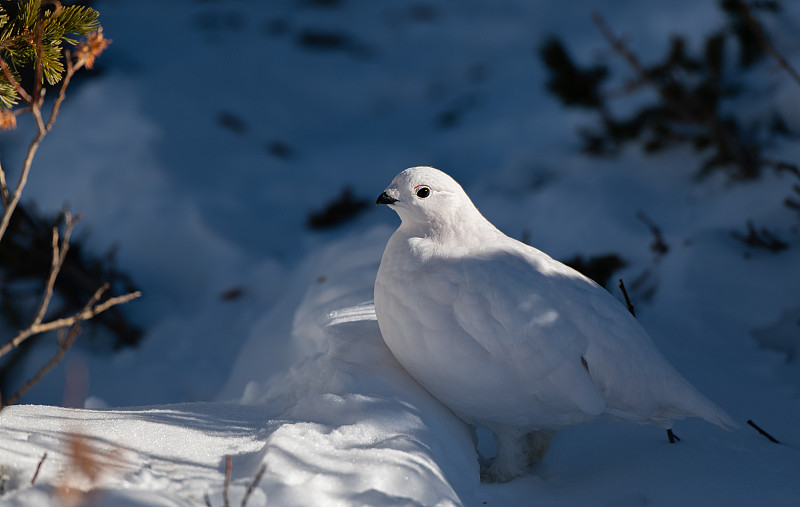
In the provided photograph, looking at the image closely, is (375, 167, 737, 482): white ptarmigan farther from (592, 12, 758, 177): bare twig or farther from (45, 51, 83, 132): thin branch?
(592, 12, 758, 177): bare twig

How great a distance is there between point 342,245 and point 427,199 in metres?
1.62

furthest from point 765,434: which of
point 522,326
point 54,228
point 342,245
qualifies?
point 342,245

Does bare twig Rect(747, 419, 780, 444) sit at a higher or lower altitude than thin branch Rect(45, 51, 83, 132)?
lower

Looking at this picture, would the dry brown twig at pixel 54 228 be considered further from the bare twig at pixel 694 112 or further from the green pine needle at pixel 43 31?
the bare twig at pixel 694 112

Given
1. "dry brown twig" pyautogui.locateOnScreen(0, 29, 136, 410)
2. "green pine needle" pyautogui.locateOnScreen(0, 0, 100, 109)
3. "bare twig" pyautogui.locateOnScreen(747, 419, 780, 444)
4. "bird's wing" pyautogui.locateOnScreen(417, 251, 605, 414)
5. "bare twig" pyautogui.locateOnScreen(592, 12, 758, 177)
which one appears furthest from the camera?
"bare twig" pyautogui.locateOnScreen(592, 12, 758, 177)

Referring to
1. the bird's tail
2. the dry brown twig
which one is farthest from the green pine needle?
the bird's tail

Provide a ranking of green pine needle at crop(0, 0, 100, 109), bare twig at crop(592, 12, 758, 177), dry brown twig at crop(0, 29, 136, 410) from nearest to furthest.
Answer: dry brown twig at crop(0, 29, 136, 410), green pine needle at crop(0, 0, 100, 109), bare twig at crop(592, 12, 758, 177)

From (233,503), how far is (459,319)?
814mm

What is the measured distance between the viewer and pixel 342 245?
12.1 ft

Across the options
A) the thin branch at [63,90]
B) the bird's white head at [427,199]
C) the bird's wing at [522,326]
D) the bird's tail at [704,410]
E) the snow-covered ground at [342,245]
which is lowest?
the snow-covered ground at [342,245]

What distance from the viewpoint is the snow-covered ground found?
5.65 ft

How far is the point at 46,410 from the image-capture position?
6.02 feet

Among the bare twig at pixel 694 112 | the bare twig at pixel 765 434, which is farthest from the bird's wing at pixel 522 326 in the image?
the bare twig at pixel 694 112

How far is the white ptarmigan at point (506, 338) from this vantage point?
1.94 meters
